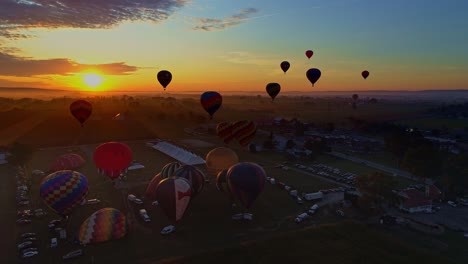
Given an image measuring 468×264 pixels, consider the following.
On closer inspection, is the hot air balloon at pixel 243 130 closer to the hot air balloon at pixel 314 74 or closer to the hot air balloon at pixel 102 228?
the hot air balloon at pixel 314 74

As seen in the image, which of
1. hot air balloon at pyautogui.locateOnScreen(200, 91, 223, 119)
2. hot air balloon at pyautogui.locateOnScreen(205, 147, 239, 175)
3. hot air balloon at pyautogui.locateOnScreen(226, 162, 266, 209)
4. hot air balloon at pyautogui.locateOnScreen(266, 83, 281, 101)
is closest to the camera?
hot air balloon at pyautogui.locateOnScreen(226, 162, 266, 209)

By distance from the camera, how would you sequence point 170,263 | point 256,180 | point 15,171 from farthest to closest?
point 15,171
point 256,180
point 170,263

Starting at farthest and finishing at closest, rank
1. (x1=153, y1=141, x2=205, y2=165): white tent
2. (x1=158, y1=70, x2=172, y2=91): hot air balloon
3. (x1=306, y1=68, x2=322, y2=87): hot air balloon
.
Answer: (x1=306, y1=68, x2=322, y2=87): hot air balloon
(x1=153, y1=141, x2=205, y2=165): white tent
(x1=158, y1=70, x2=172, y2=91): hot air balloon

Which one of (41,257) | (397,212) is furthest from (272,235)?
(41,257)

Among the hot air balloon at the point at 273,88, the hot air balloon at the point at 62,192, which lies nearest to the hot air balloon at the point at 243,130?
the hot air balloon at the point at 273,88

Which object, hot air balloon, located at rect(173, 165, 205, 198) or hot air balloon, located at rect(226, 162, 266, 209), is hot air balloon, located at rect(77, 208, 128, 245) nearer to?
hot air balloon, located at rect(173, 165, 205, 198)

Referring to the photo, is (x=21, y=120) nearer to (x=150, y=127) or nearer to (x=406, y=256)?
(x=150, y=127)

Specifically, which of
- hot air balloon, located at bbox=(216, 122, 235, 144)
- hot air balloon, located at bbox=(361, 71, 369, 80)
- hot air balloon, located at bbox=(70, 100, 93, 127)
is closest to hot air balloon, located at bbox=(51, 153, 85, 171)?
hot air balloon, located at bbox=(70, 100, 93, 127)
